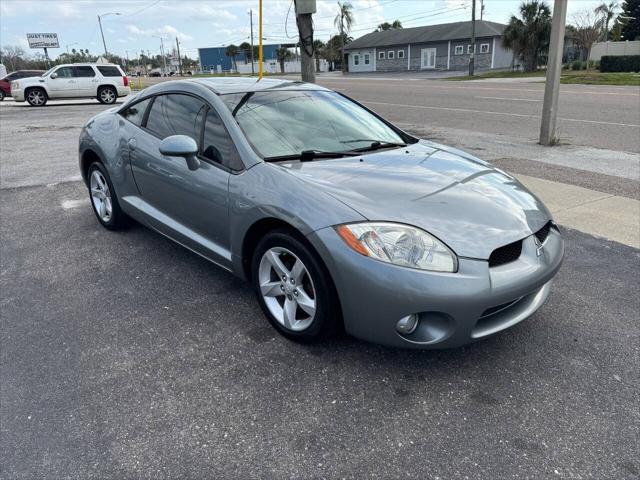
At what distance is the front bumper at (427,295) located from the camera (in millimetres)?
2385

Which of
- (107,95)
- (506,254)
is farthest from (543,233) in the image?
(107,95)

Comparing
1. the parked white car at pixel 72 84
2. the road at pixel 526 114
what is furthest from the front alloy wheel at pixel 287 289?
the parked white car at pixel 72 84

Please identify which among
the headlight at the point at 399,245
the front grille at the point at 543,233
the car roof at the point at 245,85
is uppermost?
the car roof at the point at 245,85

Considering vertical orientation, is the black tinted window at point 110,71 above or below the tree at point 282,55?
below

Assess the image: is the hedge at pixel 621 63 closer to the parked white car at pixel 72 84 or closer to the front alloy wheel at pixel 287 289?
the parked white car at pixel 72 84

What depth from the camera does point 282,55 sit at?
84.8 metres

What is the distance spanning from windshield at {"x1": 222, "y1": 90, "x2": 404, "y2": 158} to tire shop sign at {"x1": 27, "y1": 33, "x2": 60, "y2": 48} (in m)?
60.8

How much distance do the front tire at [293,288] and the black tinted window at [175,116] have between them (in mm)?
1131

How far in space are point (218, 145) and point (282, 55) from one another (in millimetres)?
87157

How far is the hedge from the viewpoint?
118 ft

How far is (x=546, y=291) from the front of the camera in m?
2.93

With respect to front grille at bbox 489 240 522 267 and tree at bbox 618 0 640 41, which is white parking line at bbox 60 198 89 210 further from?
tree at bbox 618 0 640 41

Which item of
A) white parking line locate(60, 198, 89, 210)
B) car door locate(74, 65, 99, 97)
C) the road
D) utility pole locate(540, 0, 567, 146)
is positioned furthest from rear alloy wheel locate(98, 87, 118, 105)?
utility pole locate(540, 0, 567, 146)

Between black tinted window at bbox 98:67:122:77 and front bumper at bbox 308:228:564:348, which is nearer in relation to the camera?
front bumper at bbox 308:228:564:348
